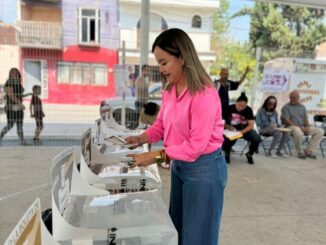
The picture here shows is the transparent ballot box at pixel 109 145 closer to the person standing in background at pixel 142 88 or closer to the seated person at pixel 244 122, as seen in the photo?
the seated person at pixel 244 122

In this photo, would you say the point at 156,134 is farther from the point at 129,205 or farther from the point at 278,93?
the point at 278,93

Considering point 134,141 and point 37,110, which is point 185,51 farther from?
point 37,110

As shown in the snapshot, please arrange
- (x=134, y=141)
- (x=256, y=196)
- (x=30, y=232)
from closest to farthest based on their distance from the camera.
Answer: (x=30, y=232), (x=134, y=141), (x=256, y=196)

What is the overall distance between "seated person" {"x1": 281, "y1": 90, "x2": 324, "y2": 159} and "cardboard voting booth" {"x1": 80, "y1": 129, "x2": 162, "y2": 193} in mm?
3918

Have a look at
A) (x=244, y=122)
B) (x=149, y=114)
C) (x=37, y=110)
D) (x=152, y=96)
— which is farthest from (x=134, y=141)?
(x=37, y=110)

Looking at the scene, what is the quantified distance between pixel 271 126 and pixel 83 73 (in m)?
3.77

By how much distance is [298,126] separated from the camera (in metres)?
5.45

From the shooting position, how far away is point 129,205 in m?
1.42

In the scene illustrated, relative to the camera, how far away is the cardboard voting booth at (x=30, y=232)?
82 cm

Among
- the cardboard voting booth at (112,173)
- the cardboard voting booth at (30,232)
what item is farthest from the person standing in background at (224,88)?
the cardboard voting booth at (30,232)

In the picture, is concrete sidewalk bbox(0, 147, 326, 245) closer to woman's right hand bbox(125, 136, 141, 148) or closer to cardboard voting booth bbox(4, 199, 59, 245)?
woman's right hand bbox(125, 136, 141, 148)

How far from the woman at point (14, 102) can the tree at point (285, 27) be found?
480 inches

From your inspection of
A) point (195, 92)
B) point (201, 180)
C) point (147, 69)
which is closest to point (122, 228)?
point (201, 180)

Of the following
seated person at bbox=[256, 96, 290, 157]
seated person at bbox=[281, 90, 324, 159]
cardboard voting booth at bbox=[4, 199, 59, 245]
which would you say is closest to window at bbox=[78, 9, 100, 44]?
seated person at bbox=[256, 96, 290, 157]
